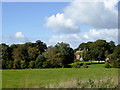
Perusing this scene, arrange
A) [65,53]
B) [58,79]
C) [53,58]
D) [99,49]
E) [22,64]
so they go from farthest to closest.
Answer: [99,49], [65,53], [53,58], [22,64], [58,79]

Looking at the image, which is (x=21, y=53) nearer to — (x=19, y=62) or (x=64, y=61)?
(x=19, y=62)

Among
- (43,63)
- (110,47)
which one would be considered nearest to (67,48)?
(43,63)

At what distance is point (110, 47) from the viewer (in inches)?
2694

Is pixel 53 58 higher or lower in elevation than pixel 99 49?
lower

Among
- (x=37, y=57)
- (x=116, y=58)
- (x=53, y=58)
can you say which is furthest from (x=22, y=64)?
(x=116, y=58)

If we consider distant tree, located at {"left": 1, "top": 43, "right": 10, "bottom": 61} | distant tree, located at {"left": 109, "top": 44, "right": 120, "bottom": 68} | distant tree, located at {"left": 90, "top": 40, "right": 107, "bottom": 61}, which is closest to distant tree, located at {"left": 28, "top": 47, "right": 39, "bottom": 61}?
distant tree, located at {"left": 1, "top": 43, "right": 10, "bottom": 61}

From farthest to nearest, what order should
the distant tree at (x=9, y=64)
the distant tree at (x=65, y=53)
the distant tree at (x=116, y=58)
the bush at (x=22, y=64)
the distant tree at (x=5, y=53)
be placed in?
1. the distant tree at (x=65, y=53)
2. the distant tree at (x=116, y=58)
3. the distant tree at (x=5, y=53)
4. the bush at (x=22, y=64)
5. the distant tree at (x=9, y=64)

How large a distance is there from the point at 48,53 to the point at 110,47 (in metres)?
27.7

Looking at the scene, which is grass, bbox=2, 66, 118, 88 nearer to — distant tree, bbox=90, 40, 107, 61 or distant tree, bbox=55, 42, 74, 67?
distant tree, bbox=55, 42, 74, 67

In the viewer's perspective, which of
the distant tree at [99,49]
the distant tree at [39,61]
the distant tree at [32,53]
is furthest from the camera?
the distant tree at [99,49]

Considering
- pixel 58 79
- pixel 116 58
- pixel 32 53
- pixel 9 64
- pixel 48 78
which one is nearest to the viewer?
pixel 58 79

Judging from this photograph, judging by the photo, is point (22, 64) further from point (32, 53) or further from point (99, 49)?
point (99, 49)

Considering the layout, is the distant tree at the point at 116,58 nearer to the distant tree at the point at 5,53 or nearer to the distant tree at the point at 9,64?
the distant tree at the point at 9,64

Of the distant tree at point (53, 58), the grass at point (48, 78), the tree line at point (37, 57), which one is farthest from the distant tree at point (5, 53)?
the grass at point (48, 78)
